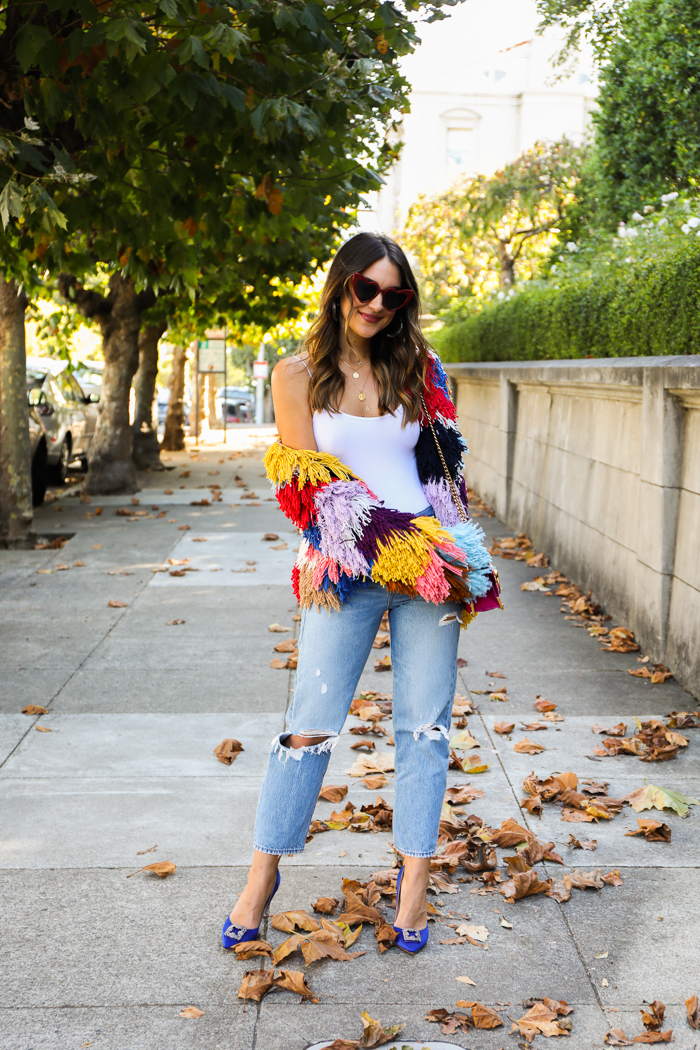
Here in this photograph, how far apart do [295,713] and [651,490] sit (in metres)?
3.66

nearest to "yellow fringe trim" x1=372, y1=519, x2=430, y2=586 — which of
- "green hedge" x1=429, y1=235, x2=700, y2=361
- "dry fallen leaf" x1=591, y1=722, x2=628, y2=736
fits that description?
"dry fallen leaf" x1=591, y1=722, x2=628, y2=736

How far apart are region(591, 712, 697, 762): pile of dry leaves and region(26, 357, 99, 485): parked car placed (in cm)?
1042

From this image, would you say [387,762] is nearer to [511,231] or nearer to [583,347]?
[583,347]

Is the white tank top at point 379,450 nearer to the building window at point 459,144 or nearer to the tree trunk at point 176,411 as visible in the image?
the tree trunk at point 176,411

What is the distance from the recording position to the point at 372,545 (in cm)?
286

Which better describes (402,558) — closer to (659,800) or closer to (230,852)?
(230,852)

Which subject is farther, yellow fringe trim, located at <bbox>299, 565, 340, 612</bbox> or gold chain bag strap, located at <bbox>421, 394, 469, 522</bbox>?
gold chain bag strap, located at <bbox>421, 394, 469, 522</bbox>

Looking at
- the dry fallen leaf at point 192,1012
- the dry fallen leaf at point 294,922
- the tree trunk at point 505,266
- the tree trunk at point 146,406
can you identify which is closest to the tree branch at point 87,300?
the tree trunk at point 146,406

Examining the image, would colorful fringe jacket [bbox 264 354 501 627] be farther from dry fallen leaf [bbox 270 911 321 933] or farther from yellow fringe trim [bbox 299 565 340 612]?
dry fallen leaf [bbox 270 911 321 933]

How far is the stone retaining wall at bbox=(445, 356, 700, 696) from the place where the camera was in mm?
5578

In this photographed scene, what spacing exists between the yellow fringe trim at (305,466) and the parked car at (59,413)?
11420 millimetres

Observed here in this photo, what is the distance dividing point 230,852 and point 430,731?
110cm

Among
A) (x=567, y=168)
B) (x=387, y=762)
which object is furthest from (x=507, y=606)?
(x=567, y=168)

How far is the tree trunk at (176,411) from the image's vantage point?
23086 millimetres
